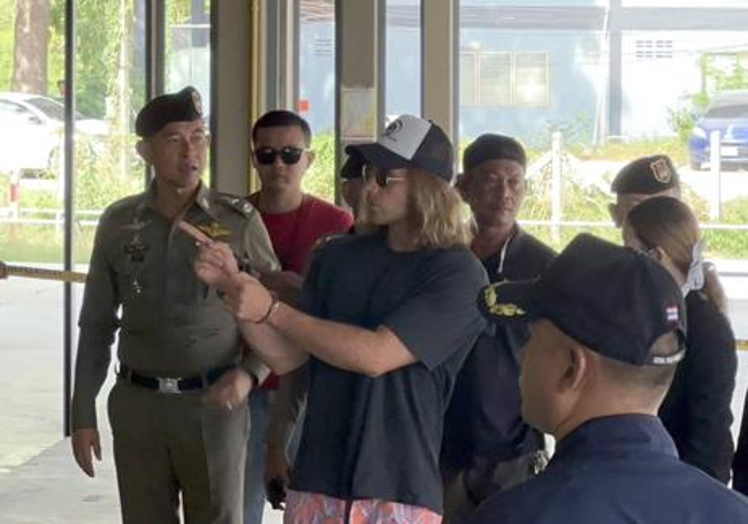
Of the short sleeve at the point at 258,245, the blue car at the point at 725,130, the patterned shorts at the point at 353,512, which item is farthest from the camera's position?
the blue car at the point at 725,130

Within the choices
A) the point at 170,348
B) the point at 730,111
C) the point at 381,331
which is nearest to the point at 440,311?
the point at 381,331

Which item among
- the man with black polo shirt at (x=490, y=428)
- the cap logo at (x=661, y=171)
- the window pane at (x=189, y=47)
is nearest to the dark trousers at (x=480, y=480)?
the man with black polo shirt at (x=490, y=428)

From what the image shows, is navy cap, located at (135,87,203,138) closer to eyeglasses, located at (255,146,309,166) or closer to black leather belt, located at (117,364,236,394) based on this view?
eyeglasses, located at (255,146,309,166)

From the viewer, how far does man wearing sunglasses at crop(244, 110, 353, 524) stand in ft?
15.1

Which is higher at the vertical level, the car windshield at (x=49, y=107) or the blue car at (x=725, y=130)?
the car windshield at (x=49, y=107)

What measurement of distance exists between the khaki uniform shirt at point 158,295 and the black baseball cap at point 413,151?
2.81ft

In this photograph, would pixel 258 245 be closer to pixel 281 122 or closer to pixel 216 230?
pixel 216 230

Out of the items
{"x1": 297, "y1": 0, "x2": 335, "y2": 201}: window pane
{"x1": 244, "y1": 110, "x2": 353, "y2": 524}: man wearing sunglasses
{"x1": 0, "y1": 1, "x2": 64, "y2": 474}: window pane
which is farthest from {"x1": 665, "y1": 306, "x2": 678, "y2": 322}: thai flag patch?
{"x1": 0, "y1": 1, "x2": 64, "y2": 474}: window pane

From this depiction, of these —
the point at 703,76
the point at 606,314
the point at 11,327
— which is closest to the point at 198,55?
the point at 703,76

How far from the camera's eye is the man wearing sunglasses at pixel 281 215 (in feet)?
15.1

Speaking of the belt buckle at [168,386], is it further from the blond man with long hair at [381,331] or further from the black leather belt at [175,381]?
the blond man with long hair at [381,331]

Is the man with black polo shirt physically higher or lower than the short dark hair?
A: lower

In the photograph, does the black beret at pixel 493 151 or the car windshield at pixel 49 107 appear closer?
the black beret at pixel 493 151

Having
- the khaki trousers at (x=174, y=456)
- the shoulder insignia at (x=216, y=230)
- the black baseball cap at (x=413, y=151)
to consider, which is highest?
the black baseball cap at (x=413, y=151)
